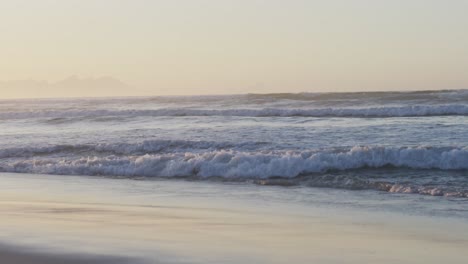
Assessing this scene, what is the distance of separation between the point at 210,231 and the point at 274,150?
7951mm

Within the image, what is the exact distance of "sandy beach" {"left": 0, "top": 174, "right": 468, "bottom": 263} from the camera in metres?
5.97

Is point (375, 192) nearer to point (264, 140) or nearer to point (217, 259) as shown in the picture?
point (217, 259)

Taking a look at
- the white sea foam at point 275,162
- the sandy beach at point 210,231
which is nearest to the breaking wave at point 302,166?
the white sea foam at point 275,162

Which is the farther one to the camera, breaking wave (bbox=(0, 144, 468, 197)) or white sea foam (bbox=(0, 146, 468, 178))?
white sea foam (bbox=(0, 146, 468, 178))

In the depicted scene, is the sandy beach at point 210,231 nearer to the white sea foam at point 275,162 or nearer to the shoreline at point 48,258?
the shoreline at point 48,258

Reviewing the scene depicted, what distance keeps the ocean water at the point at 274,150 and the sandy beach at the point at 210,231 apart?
7.50 ft

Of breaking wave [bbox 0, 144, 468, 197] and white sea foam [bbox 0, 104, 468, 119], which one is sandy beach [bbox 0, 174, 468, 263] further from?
white sea foam [bbox 0, 104, 468, 119]

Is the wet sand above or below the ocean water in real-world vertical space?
above

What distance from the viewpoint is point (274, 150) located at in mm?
14977

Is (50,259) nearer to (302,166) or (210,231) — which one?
(210,231)

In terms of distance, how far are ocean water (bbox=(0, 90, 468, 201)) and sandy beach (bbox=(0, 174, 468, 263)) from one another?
2.29m

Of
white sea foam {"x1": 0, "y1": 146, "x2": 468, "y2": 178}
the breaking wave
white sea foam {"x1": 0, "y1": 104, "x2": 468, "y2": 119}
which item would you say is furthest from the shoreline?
white sea foam {"x1": 0, "y1": 104, "x2": 468, "y2": 119}

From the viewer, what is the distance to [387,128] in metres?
19.7

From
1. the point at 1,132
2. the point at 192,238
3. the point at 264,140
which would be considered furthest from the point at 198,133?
the point at 192,238
